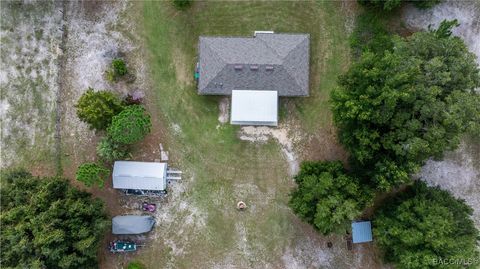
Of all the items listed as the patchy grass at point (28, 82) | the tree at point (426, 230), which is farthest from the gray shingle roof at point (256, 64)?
the patchy grass at point (28, 82)

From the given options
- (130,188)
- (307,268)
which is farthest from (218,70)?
(307,268)

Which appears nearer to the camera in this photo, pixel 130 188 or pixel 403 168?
pixel 403 168

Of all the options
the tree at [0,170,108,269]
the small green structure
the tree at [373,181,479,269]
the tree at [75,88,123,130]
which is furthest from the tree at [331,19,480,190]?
the tree at [0,170,108,269]

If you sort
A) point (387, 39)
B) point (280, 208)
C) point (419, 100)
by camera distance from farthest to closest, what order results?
point (280, 208), point (387, 39), point (419, 100)

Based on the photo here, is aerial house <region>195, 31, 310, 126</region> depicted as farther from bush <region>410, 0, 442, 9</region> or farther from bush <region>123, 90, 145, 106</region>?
bush <region>410, 0, 442, 9</region>

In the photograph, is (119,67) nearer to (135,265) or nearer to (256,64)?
(256,64)

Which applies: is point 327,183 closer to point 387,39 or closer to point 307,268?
point 307,268
